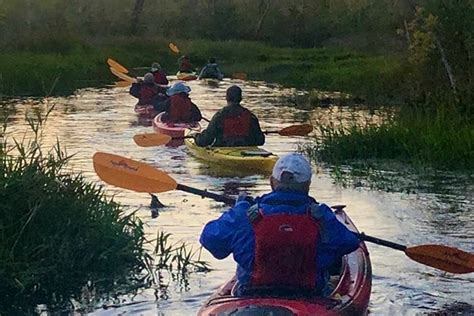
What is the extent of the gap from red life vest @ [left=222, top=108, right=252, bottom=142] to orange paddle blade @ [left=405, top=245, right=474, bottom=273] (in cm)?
532

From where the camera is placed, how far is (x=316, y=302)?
Result: 582cm

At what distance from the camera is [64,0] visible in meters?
53.8

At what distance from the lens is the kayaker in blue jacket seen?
572 centimetres

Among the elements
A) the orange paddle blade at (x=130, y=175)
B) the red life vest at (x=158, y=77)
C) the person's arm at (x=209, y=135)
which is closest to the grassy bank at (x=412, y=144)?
the person's arm at (x=209, y=135)

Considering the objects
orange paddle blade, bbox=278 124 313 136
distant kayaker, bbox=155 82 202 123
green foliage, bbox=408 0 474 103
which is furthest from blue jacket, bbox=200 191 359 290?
green foliage, bbox=408 0 474 103

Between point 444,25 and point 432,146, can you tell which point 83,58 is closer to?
point 444,25

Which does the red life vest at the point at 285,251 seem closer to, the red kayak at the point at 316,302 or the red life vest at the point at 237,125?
the red kayak at the point at 316,302

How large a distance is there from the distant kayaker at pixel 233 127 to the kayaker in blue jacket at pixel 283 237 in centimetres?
642

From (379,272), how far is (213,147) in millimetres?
4732

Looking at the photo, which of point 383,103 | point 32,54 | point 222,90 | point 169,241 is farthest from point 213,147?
point 32,54

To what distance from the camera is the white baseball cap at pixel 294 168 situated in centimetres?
577

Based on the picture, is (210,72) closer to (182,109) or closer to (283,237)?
(182,109)

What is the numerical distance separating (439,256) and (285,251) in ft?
6.65

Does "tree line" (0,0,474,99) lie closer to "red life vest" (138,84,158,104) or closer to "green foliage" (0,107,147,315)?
"red life vest" (138,84,158,104)
